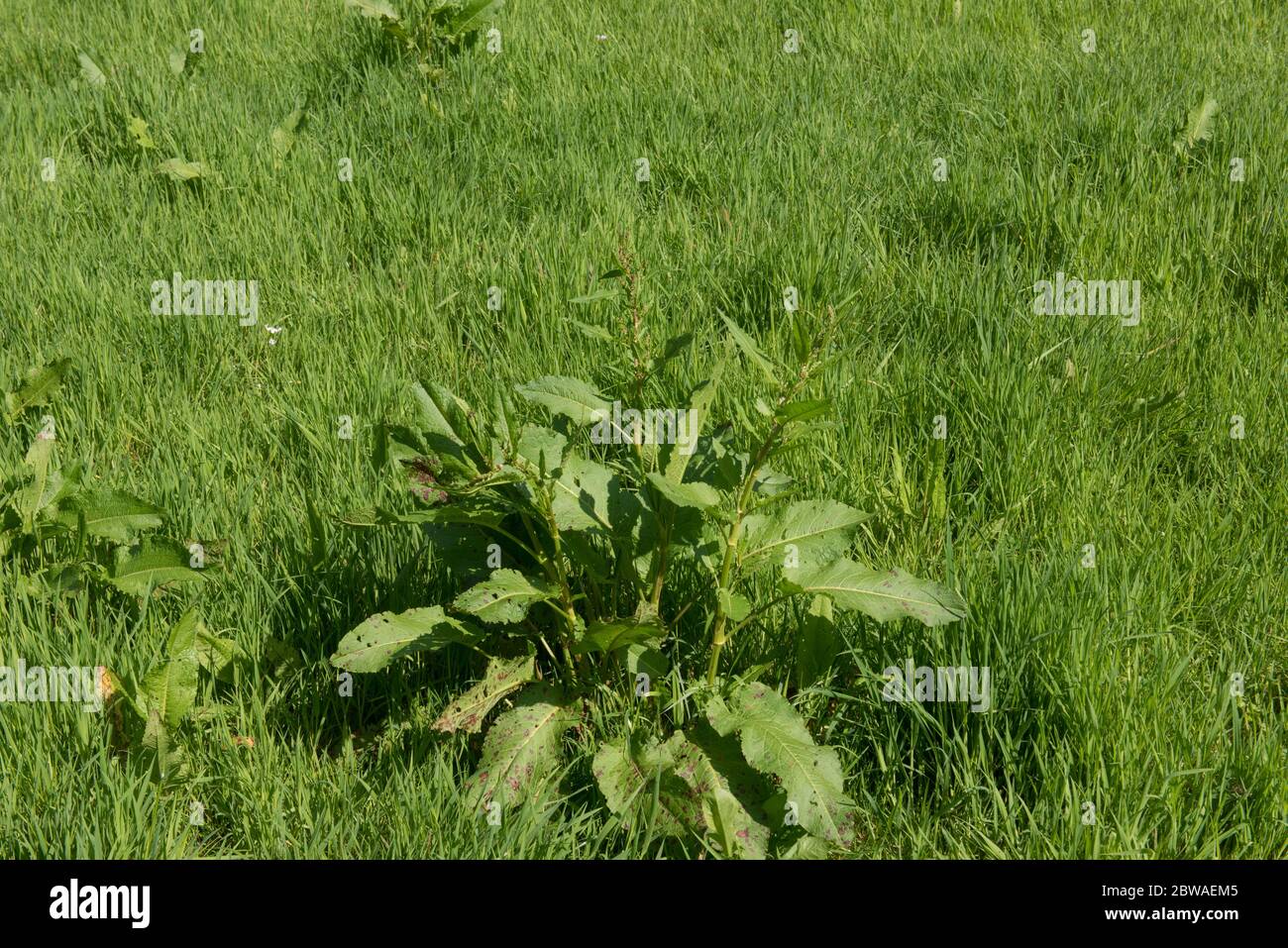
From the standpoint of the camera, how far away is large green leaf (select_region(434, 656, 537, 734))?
6.69 ft

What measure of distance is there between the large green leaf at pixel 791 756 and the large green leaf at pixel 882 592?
214 mm

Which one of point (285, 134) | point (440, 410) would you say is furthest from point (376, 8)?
point (440, 410)

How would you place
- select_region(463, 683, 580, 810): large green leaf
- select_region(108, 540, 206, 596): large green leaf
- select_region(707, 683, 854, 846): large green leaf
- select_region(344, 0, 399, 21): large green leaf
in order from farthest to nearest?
select_region(344, 0, 399, 21): large green leaf → select_region(108, 540, 206, 596): large green leaf → select_region(463, 683, 580, 810): large green leaf → select_region(707, 683, 854, 846): large green leaf

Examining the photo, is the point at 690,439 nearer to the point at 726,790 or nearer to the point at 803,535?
the point at 803,535

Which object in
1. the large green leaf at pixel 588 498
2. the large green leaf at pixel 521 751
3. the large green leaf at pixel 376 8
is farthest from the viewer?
the large green leaf at pixel 376 8

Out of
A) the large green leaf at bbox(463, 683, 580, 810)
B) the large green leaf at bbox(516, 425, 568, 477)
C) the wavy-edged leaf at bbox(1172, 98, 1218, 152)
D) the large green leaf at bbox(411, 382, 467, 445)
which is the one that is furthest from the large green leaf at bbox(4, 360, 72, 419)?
the wavy-edged leaf at bbox(1172, 98, 1218, 152)

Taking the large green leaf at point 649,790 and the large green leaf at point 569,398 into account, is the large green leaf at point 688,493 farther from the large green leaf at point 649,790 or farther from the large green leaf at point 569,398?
the large green leaf at point 649,790

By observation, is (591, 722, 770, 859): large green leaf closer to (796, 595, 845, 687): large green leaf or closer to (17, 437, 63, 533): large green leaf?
(796, 595, 845, 687): large green leaf

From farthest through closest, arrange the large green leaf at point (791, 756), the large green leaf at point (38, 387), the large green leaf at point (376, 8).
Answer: the large green leaf at point (376, 8) → the large green leaf at point (38, 387) → the large green leaf at point (791, 756)

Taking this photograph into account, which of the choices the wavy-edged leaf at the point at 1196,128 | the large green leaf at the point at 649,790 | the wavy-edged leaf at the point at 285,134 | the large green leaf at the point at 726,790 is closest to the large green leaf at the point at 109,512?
the large green leaf at the point at 649,790

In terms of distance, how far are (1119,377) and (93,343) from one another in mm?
2840

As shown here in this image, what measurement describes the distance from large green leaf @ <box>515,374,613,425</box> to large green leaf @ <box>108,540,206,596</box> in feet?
2.65

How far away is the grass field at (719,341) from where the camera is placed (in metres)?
2.02

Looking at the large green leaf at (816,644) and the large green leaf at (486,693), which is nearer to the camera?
the large green leaf at (486,693)
